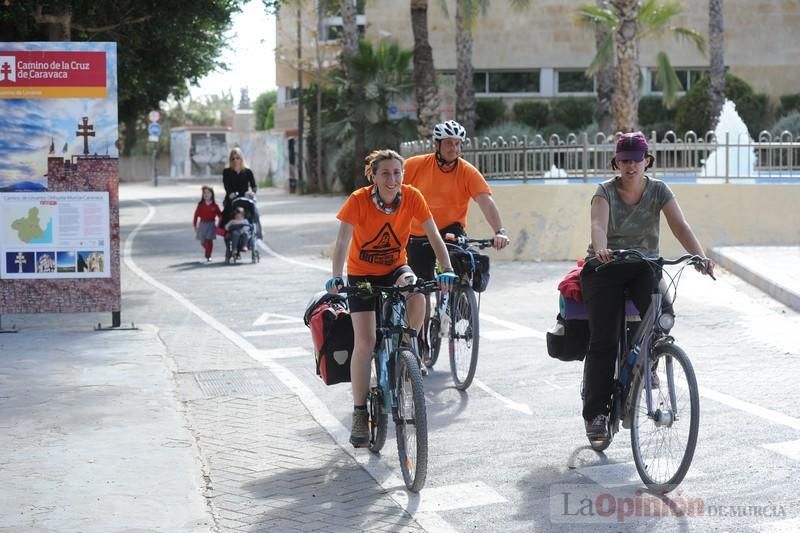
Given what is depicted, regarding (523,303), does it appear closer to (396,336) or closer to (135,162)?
(396,336)

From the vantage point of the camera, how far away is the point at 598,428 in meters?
6.90

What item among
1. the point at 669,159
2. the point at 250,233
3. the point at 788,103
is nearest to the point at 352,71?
the point at 788,103

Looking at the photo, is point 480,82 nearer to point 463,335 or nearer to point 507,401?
point 463,335

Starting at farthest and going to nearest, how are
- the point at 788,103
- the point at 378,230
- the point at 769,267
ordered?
the point at 788,103 < the point at 769,267 < the point at 378,230

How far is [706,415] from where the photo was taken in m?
8.02

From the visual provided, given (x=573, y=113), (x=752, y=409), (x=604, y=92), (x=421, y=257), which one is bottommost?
(x=752, y=409)

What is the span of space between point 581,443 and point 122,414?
294 cm

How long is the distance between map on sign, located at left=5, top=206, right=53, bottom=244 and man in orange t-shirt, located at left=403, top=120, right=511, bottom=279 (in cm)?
375

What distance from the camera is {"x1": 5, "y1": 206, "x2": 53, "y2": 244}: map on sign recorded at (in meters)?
11.5

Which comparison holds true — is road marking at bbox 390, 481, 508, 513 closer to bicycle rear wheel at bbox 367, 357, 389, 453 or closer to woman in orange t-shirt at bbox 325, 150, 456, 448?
bicycle rear wheel at bbox 367, 357, 389, 453

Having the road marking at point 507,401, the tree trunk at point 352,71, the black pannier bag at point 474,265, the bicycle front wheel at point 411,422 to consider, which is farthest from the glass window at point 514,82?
the bicycle front wheel at point 411,422

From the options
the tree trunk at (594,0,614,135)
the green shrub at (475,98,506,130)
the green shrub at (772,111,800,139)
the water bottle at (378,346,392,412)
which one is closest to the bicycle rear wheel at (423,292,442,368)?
the water bottle at (378,346,392,412)

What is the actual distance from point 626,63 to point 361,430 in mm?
17214

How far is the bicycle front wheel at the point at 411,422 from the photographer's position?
6.30 m
